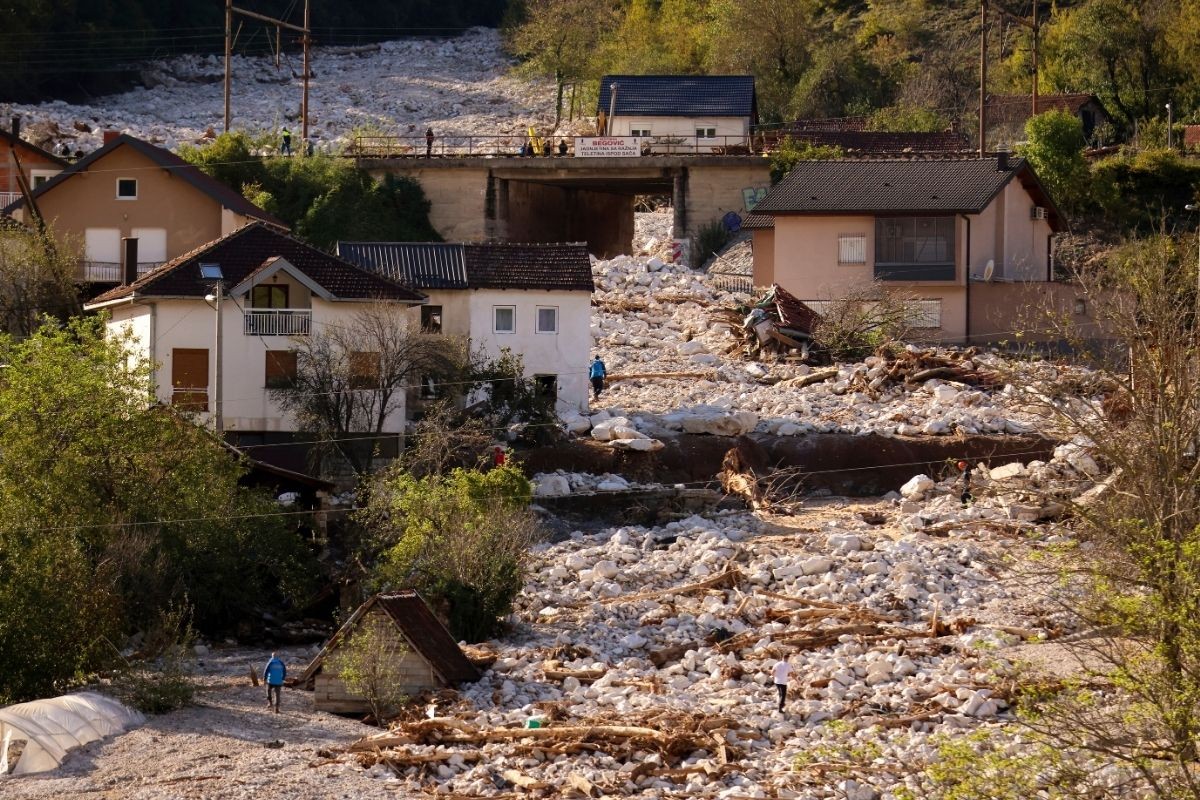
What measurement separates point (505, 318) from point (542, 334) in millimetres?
928

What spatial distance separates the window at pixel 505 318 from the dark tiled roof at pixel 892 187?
1118cm

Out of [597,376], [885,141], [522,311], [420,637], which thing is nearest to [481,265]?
[522,311]

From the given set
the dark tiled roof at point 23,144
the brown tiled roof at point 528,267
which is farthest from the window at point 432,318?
the dark tiled roof at point 23,144

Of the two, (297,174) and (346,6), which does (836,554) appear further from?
(346,6)

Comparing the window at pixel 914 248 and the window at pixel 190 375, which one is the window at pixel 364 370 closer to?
the window at pixel 190 375

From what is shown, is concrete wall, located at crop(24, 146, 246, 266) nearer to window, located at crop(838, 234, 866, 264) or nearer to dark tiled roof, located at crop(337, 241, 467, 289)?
dark tiled roof, located at crop(337, 241, 467, 289)

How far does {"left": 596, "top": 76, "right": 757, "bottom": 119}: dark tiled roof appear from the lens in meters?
67.9

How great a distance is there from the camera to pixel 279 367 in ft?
132

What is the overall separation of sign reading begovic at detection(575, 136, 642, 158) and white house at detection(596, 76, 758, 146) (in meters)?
4.17

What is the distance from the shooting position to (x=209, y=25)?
104938 millimetres

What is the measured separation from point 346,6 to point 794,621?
87766 millimetres

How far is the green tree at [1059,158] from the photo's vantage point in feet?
202

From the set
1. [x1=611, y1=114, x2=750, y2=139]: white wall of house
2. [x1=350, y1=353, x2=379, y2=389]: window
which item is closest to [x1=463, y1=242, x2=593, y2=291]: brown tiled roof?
[x1=350, y1=353, x2=379, y2=389]: window

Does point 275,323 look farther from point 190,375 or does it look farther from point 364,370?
point 364,370
